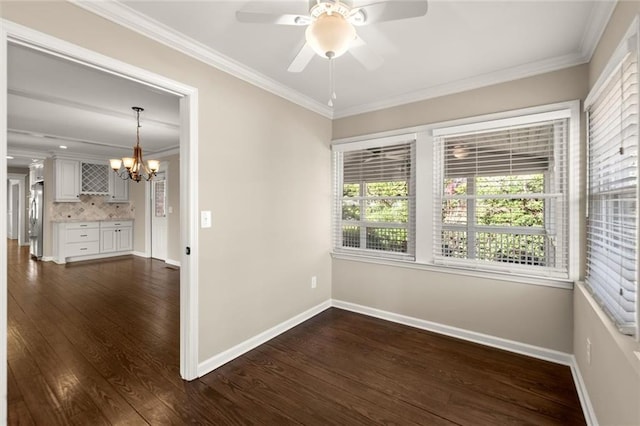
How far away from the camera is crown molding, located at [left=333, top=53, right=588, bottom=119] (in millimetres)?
2334

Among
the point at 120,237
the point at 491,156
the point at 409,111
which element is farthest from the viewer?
the point at 120,237

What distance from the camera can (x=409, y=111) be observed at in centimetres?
312

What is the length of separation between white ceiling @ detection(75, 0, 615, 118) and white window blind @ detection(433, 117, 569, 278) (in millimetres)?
518

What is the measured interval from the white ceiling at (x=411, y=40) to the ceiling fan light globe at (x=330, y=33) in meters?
0.34

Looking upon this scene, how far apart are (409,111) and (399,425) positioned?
2795mm

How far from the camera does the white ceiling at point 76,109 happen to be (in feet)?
8.46

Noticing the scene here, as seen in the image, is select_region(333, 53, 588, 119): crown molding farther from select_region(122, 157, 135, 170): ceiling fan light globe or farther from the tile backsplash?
the tile backsplash

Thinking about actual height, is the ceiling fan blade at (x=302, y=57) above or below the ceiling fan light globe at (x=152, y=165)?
above

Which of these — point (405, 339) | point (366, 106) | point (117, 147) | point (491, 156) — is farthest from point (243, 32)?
point (117, 147)

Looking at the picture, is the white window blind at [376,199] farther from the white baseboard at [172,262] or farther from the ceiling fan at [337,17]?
the white baseboard at [172,262]

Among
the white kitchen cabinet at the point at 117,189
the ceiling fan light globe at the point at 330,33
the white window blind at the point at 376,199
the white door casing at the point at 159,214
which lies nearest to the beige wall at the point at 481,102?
the white window blind at the point at 376,199

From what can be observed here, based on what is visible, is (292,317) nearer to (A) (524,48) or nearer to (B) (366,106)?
(B) (366,106)

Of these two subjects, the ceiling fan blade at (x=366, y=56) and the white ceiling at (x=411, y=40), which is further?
the white ceiling at (x=411, y=40)

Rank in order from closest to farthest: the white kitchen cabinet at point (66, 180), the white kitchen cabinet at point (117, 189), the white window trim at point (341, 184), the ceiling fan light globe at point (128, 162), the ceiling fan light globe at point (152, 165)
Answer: the white window trim at point (341, 184), the ceiling fan light globe at point (128, 162), the ceiling fan light globe at point (152, 165), the white kitchen cabinet at point (66, 180), the white kitchen cabinet at point (117, 189)
